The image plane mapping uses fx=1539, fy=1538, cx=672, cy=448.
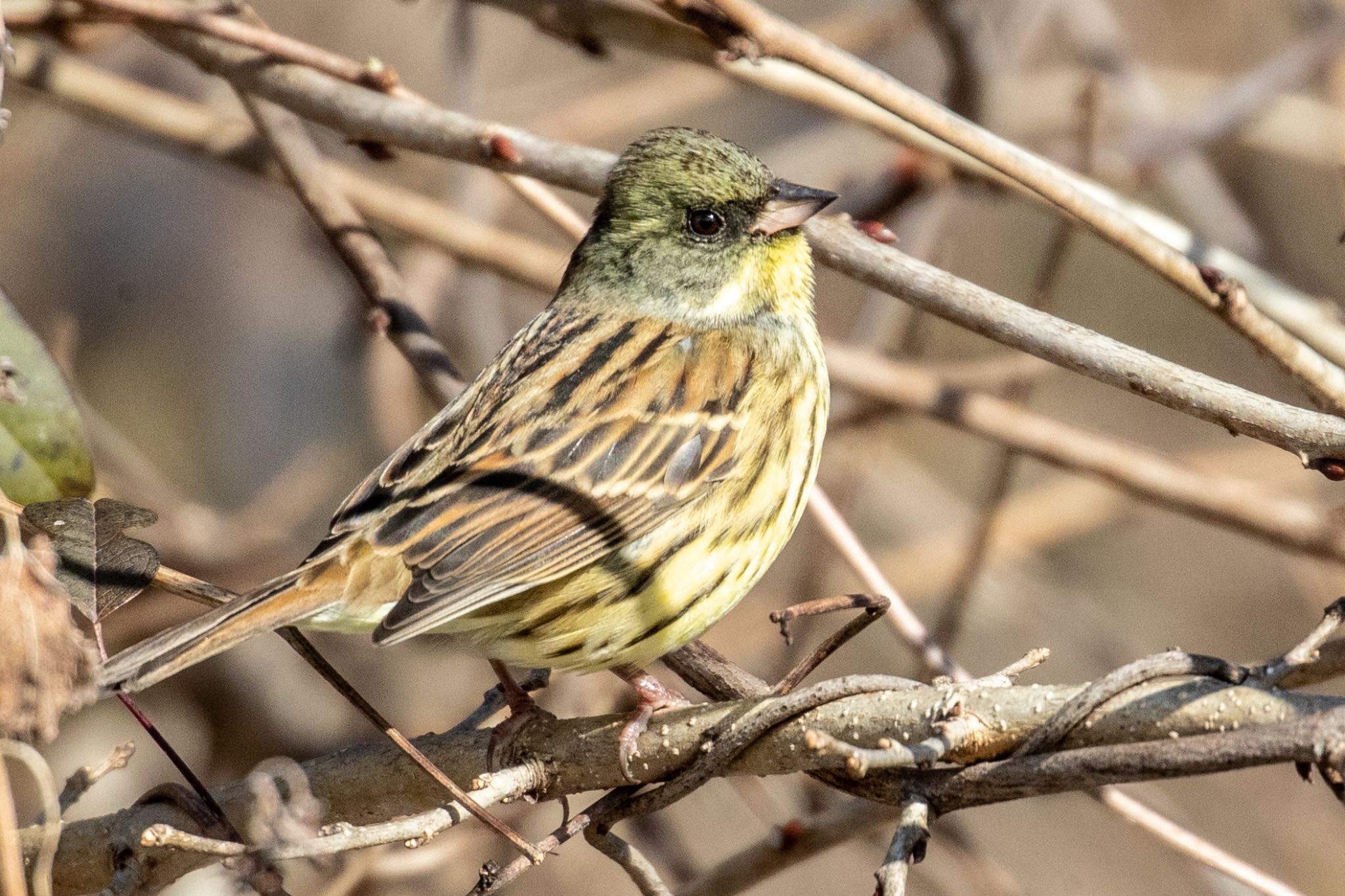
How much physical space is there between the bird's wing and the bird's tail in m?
0.16

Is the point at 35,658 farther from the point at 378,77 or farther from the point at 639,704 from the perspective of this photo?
the point at 378,77

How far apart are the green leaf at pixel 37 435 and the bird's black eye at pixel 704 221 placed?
54.0 inches

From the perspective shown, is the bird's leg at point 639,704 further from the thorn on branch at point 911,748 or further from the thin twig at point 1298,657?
the thin twig at point 1298,657

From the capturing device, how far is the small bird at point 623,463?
2.81 m

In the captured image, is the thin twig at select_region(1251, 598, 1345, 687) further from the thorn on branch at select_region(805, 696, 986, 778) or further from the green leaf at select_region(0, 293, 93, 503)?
the green leaf at select_region(0, 293, 93, 503)

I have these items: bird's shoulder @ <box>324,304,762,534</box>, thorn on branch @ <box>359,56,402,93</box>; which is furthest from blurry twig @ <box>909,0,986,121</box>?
thorn on branch @ <box>359,56,402,93</box>

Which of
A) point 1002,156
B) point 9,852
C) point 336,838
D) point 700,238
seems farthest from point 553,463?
point 9,852

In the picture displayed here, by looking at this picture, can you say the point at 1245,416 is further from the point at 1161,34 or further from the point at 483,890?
the point at 1161,34

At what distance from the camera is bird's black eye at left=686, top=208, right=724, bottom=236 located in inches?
133

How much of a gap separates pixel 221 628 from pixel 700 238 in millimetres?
1442

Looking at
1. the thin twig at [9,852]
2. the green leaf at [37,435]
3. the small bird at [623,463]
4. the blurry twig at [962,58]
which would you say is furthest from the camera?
the blurry twig at [962,58]

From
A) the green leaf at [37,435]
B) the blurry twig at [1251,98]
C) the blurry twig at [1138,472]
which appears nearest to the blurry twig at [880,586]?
the blurry twig at [1138,472]

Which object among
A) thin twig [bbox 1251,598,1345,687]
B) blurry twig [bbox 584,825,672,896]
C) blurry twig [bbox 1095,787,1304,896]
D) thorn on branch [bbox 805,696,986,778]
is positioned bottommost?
blurry twig [bbox 584,825,672,896]

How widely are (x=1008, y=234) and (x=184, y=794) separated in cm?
572
